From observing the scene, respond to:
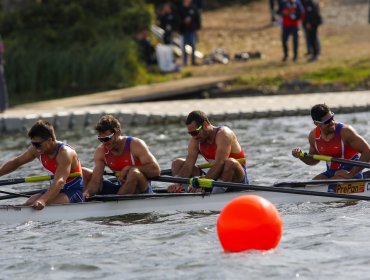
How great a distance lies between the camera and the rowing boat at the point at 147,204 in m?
16.7

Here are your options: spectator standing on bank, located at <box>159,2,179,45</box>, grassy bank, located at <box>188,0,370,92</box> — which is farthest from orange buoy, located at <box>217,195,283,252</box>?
spectator standing on bank, located at <box>159,2,179,45</box>

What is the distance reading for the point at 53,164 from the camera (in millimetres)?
16922

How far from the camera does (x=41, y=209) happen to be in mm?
16547

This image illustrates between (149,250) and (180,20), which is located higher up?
(180,20)

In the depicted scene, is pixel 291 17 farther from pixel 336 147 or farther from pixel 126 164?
pixel 126 164

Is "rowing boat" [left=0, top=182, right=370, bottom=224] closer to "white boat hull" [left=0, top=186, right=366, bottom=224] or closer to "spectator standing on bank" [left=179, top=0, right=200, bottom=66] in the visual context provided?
"white boat hull" [left=0, top=186, right=366, bottom=224]

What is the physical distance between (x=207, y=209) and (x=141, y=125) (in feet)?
36.5

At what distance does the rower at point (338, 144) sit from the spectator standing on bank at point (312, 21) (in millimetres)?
16010

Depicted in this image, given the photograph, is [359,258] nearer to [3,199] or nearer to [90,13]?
[3,199]

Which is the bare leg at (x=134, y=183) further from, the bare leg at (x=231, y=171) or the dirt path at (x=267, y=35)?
the dirt path at (x=267, y=35)

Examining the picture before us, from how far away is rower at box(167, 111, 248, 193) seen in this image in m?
17.2

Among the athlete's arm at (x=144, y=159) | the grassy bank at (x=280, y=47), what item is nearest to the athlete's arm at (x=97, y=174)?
the athlete's arm at (x=144, y=159)

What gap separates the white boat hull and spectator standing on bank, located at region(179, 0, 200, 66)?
1743 centimetres

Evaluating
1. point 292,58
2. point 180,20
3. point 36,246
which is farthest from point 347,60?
point 36,246
